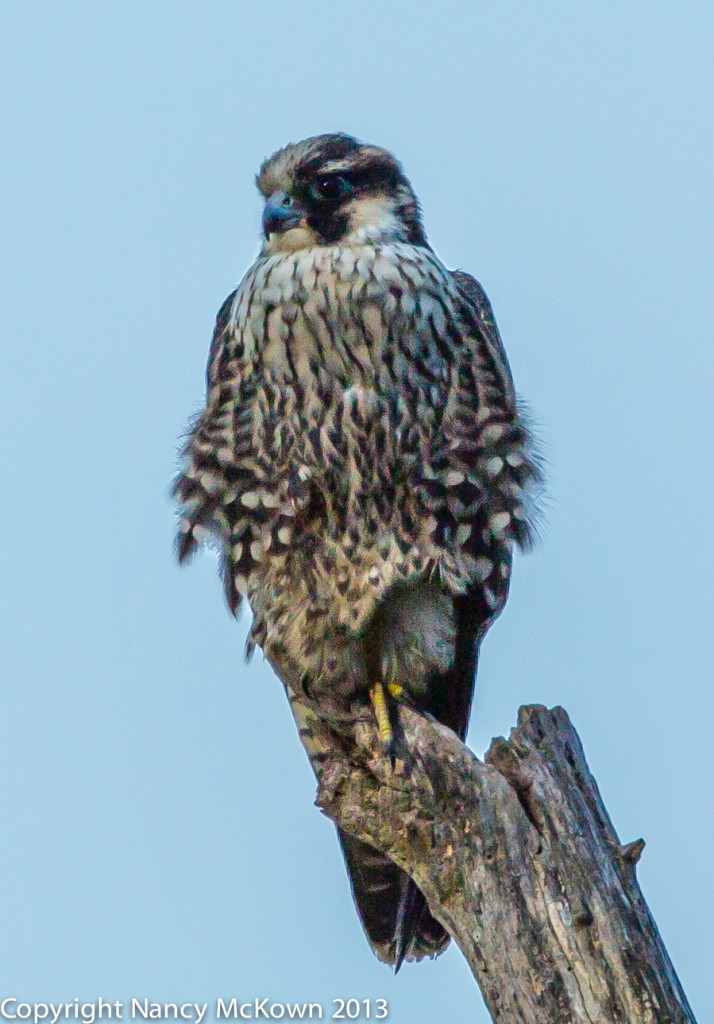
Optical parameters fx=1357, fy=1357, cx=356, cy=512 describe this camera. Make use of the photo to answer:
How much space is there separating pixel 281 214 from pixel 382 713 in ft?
4.86

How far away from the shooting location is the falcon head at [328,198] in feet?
13.1

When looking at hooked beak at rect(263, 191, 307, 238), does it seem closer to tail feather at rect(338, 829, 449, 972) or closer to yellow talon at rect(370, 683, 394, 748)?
yellow talon at rect(370, 683, 394, 748)

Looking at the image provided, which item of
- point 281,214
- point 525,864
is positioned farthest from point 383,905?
point 281,214

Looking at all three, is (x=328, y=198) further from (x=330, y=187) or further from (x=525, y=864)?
(x=525, y=864)

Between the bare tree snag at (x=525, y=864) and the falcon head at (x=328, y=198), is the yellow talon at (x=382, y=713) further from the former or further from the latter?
the falcon head at (x=328, y=198)

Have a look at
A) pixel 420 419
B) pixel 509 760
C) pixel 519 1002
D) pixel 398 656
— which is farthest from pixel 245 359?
pixel 519 1002

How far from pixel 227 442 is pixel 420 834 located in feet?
4.22

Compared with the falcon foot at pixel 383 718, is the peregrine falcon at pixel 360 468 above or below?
above

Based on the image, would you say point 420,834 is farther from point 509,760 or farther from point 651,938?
point 651,938

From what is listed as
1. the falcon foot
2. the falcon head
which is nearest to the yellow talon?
the falcon foot

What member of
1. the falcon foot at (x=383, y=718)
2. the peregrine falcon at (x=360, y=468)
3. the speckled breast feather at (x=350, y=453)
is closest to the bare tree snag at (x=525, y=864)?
the falcon foot at (x=383, y=718)

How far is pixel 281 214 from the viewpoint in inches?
157

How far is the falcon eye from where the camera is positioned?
13.2ft

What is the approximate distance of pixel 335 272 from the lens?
3.89 meters
